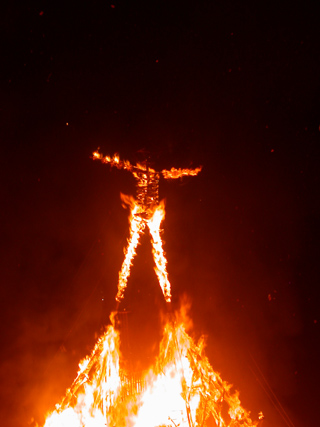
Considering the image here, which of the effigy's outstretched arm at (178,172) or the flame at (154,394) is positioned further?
the effigy's outstretched arm at (178,172)

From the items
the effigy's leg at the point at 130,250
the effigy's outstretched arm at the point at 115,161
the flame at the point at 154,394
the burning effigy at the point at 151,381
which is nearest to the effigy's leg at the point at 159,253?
the burning effigy at the point at 151,381

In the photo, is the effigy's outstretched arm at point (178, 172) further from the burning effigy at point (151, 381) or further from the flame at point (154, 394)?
the flame at point (154, 394)

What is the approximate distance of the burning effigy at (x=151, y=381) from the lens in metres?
3.80

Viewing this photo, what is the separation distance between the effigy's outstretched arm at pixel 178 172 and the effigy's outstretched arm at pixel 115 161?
12.6 inches

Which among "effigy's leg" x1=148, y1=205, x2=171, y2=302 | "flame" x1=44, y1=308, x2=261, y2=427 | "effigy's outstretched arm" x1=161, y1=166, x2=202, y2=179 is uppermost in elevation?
"effigy's outstretched arm" x1=161, y1=166, x2=202, y2=179

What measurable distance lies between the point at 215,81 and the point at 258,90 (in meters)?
0.42

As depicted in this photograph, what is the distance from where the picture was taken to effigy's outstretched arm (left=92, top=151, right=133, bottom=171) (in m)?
3.93

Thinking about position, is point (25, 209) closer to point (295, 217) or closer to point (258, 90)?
point (258, 90)

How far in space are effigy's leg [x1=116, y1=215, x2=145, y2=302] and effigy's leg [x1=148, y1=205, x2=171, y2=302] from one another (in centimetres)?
11

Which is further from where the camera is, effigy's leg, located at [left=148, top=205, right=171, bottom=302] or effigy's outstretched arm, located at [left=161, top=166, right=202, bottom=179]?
effigy's leg, located at [left=148, top=205, right=171, bottom=302]

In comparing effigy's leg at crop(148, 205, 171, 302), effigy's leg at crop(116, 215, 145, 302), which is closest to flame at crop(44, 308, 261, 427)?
effigy's leg at crop(148, 205, 171, 302)

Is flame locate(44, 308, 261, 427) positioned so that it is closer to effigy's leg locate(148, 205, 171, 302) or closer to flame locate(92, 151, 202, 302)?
effigy's leg locate(148, 205, 171, 302)

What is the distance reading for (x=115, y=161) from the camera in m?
3.96

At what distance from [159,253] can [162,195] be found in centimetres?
57
